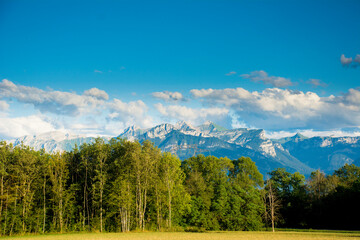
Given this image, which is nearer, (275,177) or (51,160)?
(51,160)

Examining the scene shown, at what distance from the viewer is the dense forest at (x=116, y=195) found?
201 feet

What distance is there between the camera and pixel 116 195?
6088 centimetres

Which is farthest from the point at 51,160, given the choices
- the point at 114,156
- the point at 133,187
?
the point at 133,187

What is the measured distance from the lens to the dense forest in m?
61.1

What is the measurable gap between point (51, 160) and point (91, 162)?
8.91 m

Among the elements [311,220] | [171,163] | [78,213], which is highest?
[171,163]

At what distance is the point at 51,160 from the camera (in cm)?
6550

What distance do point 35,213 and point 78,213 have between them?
32.9 feet

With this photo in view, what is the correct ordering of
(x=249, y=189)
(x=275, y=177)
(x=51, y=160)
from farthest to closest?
(x=275, y=177) < (x=249, y=189) < (x=51, y=160)

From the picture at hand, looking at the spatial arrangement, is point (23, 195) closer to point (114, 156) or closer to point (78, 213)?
point (78, 213)

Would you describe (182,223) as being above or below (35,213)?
below

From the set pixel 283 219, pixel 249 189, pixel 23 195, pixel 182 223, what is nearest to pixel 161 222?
pixel 182 223

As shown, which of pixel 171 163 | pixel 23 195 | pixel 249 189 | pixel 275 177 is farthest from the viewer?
pixel 275 177

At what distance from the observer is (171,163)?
71438 mm
